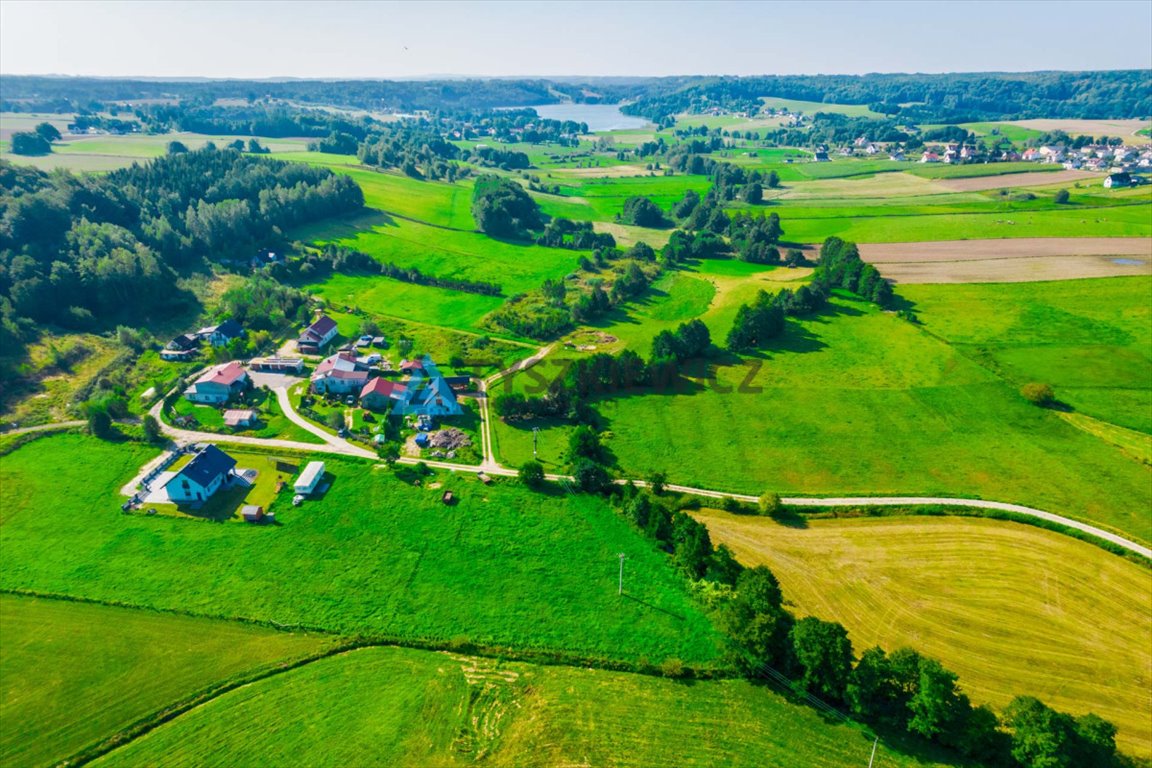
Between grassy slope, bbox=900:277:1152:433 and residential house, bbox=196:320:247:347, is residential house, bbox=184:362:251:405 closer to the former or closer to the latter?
residential house, bbox=196:320:247:347

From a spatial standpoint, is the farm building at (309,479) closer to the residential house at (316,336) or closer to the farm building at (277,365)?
the farm building at (277,365)

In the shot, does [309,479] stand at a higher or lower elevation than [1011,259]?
lower

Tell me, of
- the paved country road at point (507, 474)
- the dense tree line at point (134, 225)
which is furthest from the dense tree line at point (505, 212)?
the paved country road at point (507, 474)

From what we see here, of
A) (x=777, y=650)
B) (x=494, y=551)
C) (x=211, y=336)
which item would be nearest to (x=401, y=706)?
(x=494, y=551)

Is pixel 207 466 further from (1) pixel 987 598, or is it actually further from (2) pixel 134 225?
(2) pixel 134 225

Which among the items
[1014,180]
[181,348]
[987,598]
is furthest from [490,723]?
[1014,180]

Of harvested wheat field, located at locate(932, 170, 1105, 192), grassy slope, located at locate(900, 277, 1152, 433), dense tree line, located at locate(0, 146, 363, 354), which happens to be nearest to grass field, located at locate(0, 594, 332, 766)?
dense tree line, located at locate(0, 146, 363, 354)

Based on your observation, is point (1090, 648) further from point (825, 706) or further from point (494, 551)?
point (494, 551)
